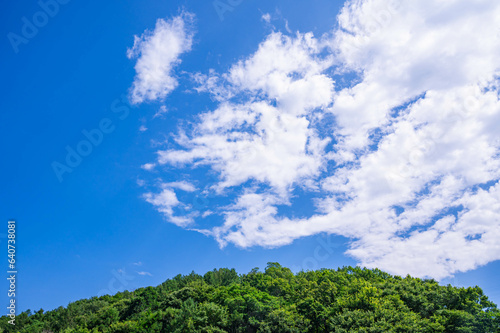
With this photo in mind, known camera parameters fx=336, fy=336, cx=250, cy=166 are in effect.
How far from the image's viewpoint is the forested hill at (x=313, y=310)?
102 feet

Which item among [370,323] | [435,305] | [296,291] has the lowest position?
[370,323]

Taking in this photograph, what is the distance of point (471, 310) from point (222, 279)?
35.4m

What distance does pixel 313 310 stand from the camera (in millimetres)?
38031

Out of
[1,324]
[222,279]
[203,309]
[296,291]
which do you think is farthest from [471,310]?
[1,324]

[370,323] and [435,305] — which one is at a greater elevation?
[435,305]

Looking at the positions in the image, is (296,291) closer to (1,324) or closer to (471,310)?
(471,310)

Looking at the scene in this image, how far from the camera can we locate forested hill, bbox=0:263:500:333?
31159mm

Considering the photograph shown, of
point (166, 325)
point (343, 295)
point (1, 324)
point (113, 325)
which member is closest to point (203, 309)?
point (166, 325)

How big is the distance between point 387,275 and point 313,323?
1854cm

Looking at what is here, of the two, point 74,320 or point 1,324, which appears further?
point 1,324

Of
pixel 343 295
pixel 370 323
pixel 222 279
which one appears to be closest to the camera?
pixel 370 323

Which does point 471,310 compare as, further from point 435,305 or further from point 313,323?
point 313,323

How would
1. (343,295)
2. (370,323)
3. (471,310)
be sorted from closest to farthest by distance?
(370,323), (471,310), (343,295)

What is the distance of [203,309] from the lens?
36.3 meters
